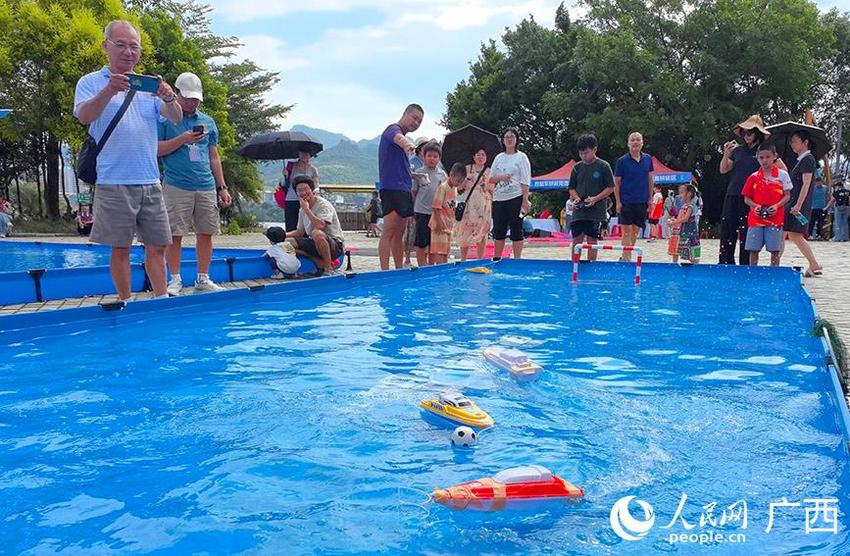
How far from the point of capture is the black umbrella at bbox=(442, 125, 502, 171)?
14.3 meters

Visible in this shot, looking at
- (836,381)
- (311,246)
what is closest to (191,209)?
(311,246)

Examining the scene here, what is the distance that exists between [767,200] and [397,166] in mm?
4331

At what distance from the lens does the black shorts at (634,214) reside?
919 centimetres

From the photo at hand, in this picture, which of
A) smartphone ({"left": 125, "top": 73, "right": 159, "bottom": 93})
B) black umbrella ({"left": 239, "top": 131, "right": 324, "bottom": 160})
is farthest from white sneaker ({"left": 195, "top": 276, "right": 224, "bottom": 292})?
black umbrella ({"left": 239, "top": 131, "right": 324, "bottom": 160})

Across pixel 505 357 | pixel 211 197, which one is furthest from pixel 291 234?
pixel 505 357

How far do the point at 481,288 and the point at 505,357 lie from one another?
11.5 feet

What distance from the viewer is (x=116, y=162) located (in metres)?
4.88

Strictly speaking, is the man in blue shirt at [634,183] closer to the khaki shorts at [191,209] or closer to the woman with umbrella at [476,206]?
the woman with umbrella at [476,206]

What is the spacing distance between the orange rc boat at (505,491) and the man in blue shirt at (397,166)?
576 centimetres

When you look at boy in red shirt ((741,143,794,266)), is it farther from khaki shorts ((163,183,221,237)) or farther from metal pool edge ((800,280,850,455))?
khaki shorts ((163,183,221,237))

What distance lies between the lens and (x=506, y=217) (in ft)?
29.8

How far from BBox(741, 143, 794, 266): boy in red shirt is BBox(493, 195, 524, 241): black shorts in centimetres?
274

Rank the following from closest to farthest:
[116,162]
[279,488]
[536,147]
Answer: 1. [279,488]
2. [116,162]
3. [536,147]

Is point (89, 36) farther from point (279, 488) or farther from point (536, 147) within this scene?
point (279, 488)
